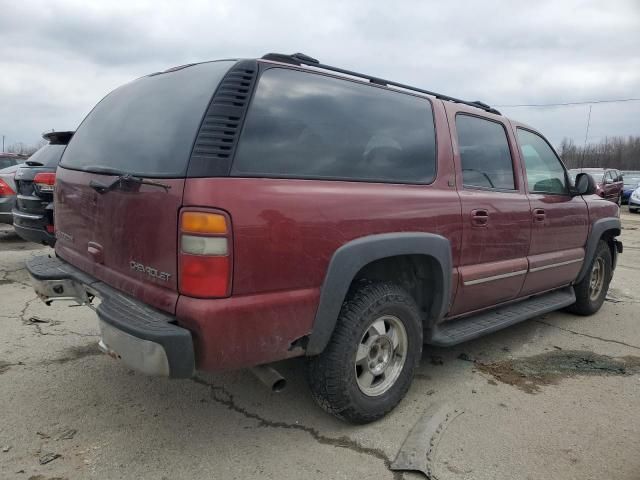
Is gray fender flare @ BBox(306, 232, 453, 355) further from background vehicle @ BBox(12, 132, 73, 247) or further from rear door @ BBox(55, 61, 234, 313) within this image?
background vehicle @ BBox(12, 132, 73, 247)

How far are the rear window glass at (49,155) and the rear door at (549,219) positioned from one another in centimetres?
499

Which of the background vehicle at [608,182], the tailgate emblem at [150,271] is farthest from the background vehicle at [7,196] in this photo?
the background vehicle at [608,182]

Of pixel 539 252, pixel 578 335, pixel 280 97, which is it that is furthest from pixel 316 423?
pixel 578 335

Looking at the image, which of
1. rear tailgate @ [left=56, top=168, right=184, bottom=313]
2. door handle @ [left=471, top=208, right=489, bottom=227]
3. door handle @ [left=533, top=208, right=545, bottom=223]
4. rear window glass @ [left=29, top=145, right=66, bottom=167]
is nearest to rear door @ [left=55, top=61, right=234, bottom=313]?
rear tailgate @ [left=56, top=168, right=184, bottom=313]

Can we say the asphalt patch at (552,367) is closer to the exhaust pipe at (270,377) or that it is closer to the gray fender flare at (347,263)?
the gray fender flare at (347,263)

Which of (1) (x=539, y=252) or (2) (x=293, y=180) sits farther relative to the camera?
(1) (x=539, y=252)

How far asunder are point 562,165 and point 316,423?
3.18 m

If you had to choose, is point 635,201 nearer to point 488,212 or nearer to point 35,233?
point 488,212

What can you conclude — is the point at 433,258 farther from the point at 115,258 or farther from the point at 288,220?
the point at 115,258

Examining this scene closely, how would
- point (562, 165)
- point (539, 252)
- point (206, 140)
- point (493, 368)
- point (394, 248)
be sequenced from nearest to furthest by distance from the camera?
point (206, 140)
point (394, 248)
point (493, 368)
point (539, 252)
point (562, 165)

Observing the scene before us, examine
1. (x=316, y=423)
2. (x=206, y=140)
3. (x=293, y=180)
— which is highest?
(x=206, y=140)

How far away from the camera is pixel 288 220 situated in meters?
2.23

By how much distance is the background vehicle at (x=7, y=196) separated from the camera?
7.42m

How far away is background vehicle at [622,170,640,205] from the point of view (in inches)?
875
